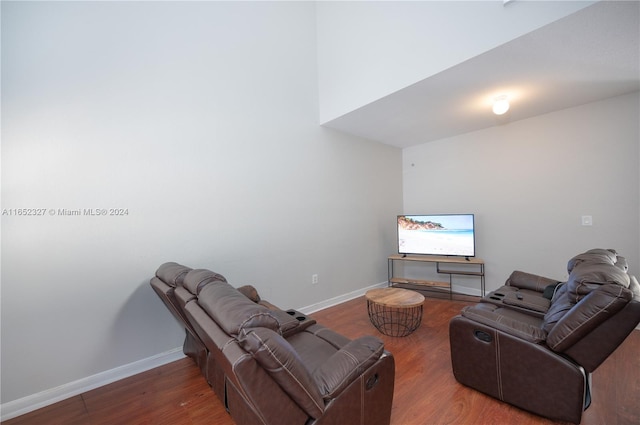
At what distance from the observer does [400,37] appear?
273cm

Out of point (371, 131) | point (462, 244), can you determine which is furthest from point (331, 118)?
point (462, 244)

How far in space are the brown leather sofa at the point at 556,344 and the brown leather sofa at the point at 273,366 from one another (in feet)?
2.73

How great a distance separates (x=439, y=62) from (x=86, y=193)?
328cm

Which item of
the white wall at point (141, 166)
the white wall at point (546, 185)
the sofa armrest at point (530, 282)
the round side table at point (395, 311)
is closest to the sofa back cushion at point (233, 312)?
the white wall at point (141, 166)

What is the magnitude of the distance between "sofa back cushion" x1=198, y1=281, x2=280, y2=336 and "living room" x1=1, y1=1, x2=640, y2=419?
59.7 inches

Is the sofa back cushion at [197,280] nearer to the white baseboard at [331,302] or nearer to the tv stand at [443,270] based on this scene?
the white baseboard at [331,302]

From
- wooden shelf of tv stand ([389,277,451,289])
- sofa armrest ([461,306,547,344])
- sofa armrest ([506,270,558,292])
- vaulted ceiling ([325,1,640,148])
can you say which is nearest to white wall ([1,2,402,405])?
vaulted ceiling ([325,1,640,148])

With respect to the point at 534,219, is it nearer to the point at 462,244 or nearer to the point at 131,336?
the point at 462,244

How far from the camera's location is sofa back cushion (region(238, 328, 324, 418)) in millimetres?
954

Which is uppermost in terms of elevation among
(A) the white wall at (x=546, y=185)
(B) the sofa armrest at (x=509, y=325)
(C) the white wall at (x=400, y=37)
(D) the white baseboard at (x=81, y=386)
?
(C) the white wall at (x=400, y=37)

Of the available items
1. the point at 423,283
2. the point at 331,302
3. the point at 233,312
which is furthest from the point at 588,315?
the point at 331,302

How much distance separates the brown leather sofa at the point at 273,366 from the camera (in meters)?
0.97

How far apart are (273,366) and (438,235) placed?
146 inches

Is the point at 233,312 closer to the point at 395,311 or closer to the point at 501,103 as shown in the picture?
the point at 395,311
